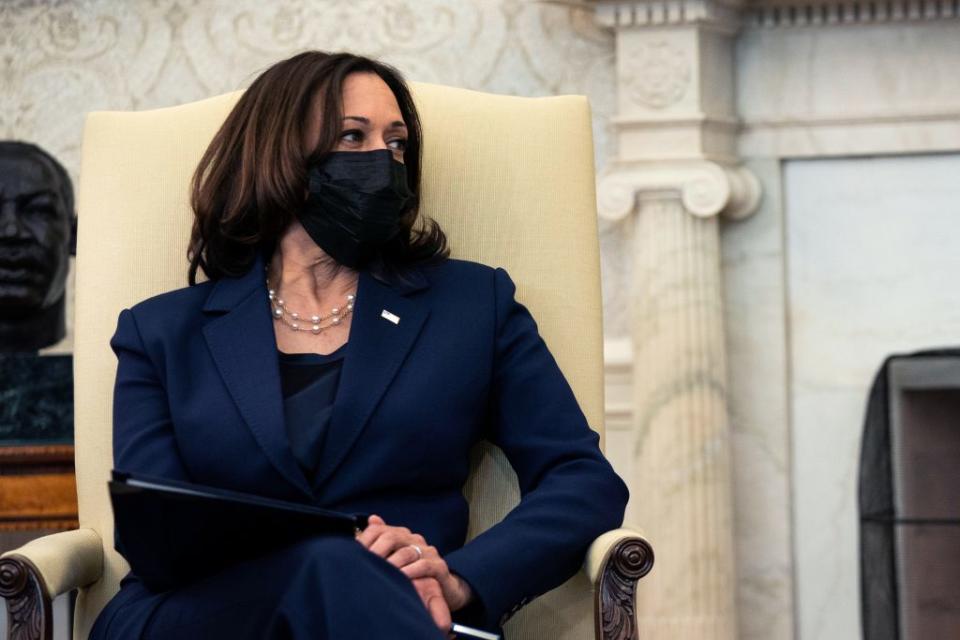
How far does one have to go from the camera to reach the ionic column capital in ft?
9.95

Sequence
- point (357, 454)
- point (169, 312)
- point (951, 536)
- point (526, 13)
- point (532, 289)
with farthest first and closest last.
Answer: point (526, 13) → point (951, 536) → point (532, 289) → point (169, 312) → point (357, 454)

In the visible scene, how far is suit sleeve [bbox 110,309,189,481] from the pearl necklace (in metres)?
0.18

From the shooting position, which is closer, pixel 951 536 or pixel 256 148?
pixel 256 148

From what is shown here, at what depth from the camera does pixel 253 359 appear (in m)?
1.83

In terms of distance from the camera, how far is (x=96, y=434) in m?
2.03

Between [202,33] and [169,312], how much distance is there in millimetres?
1700

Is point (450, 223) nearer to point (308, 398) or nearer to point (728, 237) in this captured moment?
point (308, 398)

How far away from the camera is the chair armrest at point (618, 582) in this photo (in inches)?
66.5

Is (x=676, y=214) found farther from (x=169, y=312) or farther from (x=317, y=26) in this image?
(x=169, y=312)

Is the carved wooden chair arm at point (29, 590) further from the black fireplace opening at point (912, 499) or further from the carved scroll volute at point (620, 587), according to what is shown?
the black fireplace opening at point (912, 499)

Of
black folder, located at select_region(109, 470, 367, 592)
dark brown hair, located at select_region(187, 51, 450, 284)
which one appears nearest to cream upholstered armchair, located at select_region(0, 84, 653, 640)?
dark brown hair, located at select_region(187, 51, 450, 284)

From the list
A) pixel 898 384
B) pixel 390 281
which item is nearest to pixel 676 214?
pixel 898 384

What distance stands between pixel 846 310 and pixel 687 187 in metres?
0.44

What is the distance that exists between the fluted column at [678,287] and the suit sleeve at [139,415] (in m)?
1.41
